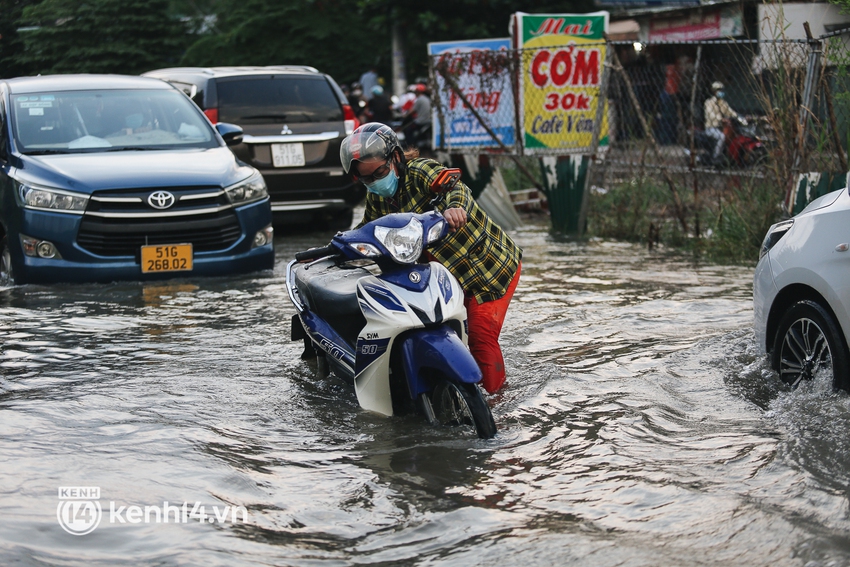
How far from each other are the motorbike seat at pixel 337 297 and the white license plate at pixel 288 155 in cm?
627

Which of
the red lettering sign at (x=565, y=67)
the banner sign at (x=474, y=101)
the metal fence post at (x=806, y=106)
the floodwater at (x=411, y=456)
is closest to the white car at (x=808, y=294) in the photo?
the floodwater at (x=411, y=456)

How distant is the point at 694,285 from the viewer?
29.6 ft

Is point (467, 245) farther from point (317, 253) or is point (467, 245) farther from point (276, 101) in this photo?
point (276, 101)

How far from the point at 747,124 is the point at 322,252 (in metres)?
8.39

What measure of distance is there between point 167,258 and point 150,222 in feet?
1.02

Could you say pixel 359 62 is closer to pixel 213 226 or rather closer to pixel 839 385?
pixel 213 226

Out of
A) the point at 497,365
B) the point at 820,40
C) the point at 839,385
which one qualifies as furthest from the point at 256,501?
the point at 820,40

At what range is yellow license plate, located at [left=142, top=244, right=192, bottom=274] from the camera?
341 inches

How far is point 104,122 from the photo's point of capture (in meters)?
9.63

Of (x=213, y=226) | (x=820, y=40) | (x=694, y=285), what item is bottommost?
(x=694, y=285)

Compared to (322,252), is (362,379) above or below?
below

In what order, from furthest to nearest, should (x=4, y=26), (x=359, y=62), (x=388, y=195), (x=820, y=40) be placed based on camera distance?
(x=359, y=62)
(x=4, y=26)
(x=820, y=40)
(x=388, y=195)

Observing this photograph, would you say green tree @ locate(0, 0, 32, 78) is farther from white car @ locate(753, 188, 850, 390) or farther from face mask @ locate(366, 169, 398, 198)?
white car @ locate(753, 188, 850, 390)

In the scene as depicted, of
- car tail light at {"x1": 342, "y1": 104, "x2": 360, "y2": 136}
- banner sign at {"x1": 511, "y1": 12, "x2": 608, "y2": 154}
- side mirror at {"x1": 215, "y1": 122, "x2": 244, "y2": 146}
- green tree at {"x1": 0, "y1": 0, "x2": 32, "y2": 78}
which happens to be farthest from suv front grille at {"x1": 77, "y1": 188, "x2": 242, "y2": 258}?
banner sign at {"x1": 511, "y1": 12, "x2": 608, "y2": 154}
